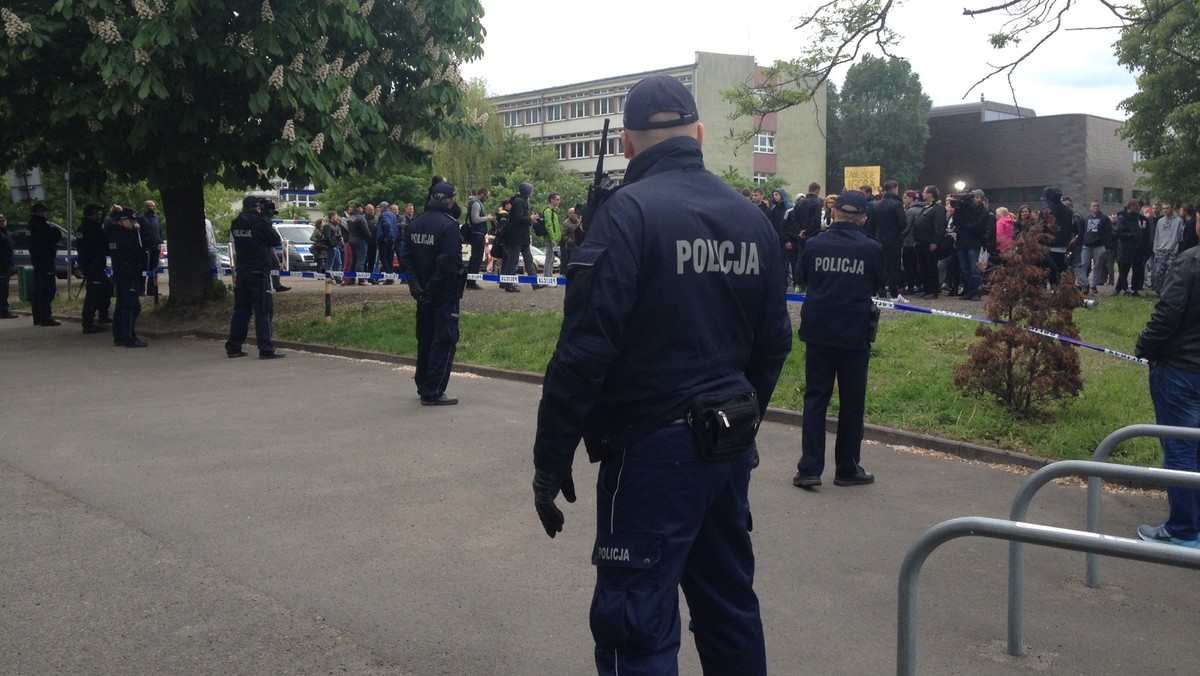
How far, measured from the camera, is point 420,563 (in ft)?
18.6

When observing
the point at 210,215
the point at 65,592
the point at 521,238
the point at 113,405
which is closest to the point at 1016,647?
the point at 65,592

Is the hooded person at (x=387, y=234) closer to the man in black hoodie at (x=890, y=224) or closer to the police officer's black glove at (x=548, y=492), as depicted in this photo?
the man in black hoodie at (x=890, y=224)

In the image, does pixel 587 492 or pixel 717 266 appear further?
pixel 587 492

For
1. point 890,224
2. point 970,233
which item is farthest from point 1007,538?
point 970,233

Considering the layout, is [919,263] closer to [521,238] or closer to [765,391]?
[521,238]

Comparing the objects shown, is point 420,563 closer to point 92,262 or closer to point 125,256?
point 125,256

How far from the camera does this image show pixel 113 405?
10.6 meters

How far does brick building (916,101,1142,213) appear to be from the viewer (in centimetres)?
7425

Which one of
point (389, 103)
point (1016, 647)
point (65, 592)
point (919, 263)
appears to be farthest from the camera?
point (919, 263)

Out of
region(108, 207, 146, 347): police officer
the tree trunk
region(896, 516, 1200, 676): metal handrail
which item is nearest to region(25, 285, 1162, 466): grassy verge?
the tree trunk

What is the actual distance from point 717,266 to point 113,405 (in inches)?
352

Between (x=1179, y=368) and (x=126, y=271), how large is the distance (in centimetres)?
1379

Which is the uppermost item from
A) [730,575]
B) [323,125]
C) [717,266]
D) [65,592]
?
[323,125]

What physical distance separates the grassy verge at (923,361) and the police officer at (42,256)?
6.79 ft
